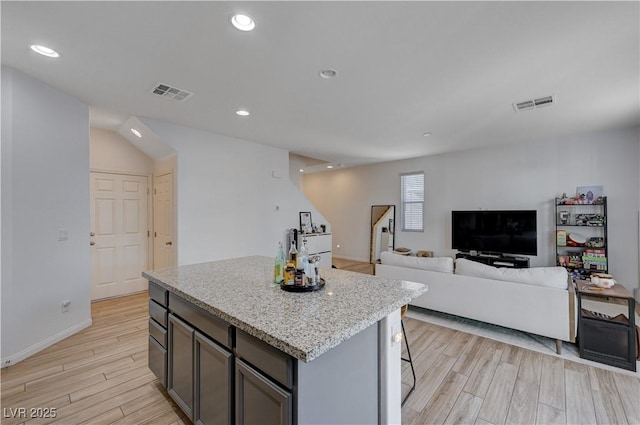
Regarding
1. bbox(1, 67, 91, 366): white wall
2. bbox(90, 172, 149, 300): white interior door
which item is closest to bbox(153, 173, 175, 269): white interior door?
bbox(90, 172, 149, 300): white interior door

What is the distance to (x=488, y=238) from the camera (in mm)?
5324

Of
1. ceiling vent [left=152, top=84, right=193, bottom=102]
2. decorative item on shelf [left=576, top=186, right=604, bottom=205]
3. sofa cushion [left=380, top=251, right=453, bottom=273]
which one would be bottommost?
sofa cushion [left=380, top=251, right=453, bottom=273]

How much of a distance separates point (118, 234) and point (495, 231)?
6.60 m

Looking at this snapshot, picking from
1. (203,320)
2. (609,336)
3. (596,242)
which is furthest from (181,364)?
(596,242)

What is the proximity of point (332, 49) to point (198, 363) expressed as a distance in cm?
238

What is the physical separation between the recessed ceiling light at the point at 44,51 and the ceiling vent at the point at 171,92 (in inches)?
29.6

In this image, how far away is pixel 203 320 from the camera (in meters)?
1.59

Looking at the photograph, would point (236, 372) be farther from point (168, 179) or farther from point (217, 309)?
point (168, 179)

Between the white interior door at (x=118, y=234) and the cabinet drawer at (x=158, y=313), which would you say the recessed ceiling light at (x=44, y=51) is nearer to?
Result: the cabinet drawer at (x=158, y=313)

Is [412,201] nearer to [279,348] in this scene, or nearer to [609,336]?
[609,336]

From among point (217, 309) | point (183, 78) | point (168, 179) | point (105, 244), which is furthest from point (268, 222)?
point (217, 309)

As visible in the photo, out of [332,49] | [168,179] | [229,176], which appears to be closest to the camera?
[332,49]

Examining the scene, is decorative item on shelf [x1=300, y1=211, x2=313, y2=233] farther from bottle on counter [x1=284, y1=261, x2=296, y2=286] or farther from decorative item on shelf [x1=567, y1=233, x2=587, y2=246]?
decorative item on shelf [x1=567, y1=233, x2=587, y2=246]

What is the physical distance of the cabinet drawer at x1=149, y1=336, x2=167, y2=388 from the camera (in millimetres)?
1994
